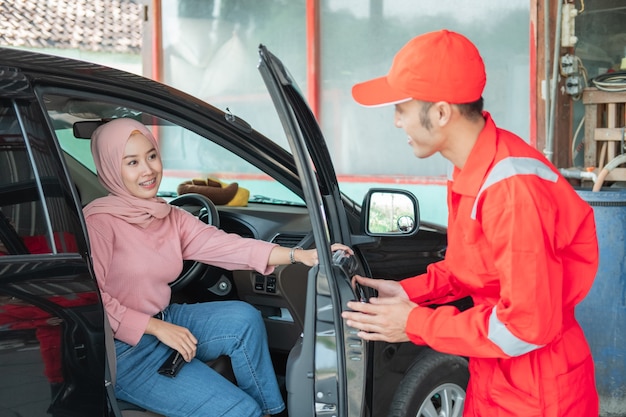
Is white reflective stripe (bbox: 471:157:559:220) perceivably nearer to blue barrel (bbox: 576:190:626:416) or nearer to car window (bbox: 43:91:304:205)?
car window (bbox: 43:91:304:205)

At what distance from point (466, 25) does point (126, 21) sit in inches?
659

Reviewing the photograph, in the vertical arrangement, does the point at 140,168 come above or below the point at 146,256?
above

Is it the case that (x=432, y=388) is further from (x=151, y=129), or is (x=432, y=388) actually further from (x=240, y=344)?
(x=151, y=129)

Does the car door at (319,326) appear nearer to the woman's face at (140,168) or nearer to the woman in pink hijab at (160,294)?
the woman in pink hijab at (160,294)

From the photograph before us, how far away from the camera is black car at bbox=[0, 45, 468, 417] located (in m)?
1.92

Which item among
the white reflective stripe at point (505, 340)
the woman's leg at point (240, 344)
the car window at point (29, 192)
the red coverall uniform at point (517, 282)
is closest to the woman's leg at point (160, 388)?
the woman's leg at point (240, 344)

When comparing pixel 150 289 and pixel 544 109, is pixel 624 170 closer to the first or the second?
pixel 544 109

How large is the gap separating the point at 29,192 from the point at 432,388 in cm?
174

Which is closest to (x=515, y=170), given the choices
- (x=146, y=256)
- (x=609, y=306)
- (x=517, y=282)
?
(x=517, y=282)

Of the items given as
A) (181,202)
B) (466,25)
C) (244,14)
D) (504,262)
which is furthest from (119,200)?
(244,14)

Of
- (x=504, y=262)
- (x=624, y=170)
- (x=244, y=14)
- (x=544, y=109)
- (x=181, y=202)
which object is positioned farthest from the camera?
(x=244, y=14)

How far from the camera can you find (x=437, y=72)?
1958mm

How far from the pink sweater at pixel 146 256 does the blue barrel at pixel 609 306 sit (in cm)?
238

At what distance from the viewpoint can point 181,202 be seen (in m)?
3.54
